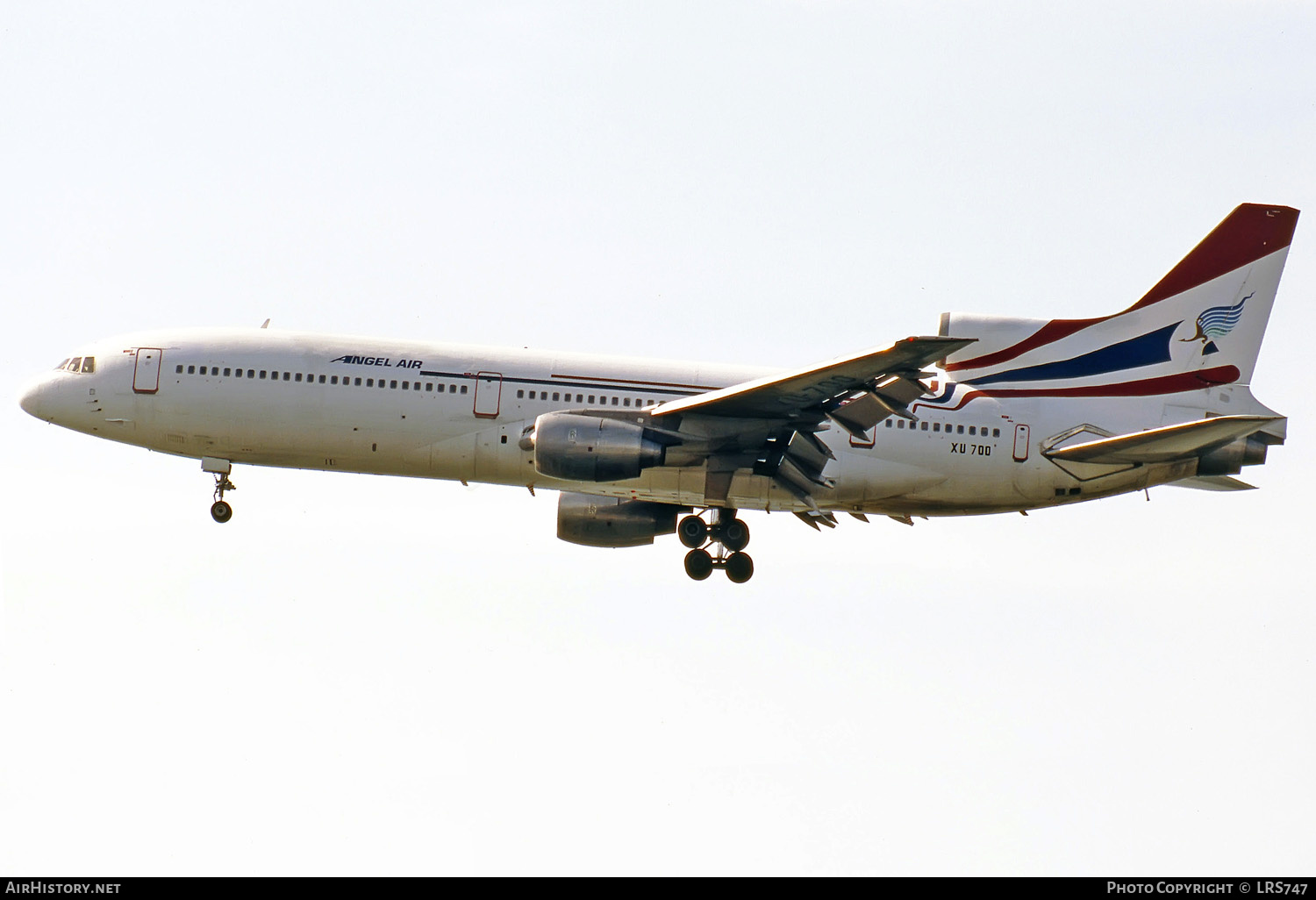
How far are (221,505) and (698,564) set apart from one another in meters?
11.8

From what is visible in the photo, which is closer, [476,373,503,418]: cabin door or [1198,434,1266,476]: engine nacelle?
[1198,434,1266,476]: engine nacelle

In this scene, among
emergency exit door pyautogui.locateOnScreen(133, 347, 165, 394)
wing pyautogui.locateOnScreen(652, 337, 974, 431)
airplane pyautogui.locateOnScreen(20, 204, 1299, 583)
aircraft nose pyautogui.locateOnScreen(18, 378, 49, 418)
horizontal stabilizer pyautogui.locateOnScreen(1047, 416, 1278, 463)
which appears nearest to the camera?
wing pyautogui.locateOnScreen(652, 337, 974, 431)

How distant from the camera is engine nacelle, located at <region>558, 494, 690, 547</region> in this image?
128 ft

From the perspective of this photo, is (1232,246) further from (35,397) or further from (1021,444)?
(35,397)

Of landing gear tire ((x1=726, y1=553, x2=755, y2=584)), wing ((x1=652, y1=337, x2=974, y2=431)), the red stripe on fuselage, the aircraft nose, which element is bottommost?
landing gear tire ((x1=726, y1=553, x2=755, y2=584))

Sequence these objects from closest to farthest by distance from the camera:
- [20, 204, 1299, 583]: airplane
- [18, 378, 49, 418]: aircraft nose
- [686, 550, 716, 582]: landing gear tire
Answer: [20, 204, 1299, 583]: airplane, [686, 550, 716, 582]: landing gear tire, [18, 378, 49, 418]: aircraft nose

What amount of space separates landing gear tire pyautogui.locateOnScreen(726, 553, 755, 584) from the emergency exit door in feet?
44.2

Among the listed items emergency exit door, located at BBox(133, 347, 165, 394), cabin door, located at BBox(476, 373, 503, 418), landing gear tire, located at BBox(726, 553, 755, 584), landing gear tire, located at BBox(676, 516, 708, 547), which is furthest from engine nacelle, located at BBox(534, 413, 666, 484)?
emergency exit door, located at BBox(133, 347, 165, 394)

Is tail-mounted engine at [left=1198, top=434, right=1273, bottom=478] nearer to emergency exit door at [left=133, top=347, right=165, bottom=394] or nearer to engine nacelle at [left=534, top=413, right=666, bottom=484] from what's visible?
engine nacelle at [left=534, top=413, right=666, bottom=484]

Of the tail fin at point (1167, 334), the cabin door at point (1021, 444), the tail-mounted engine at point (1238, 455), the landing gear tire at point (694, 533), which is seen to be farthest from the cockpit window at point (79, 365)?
the tail-mounted engine at point (1238, 455)

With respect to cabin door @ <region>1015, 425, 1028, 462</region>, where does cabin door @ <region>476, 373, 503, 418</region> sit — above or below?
above

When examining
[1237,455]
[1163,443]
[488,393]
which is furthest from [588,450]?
[1237,455]
